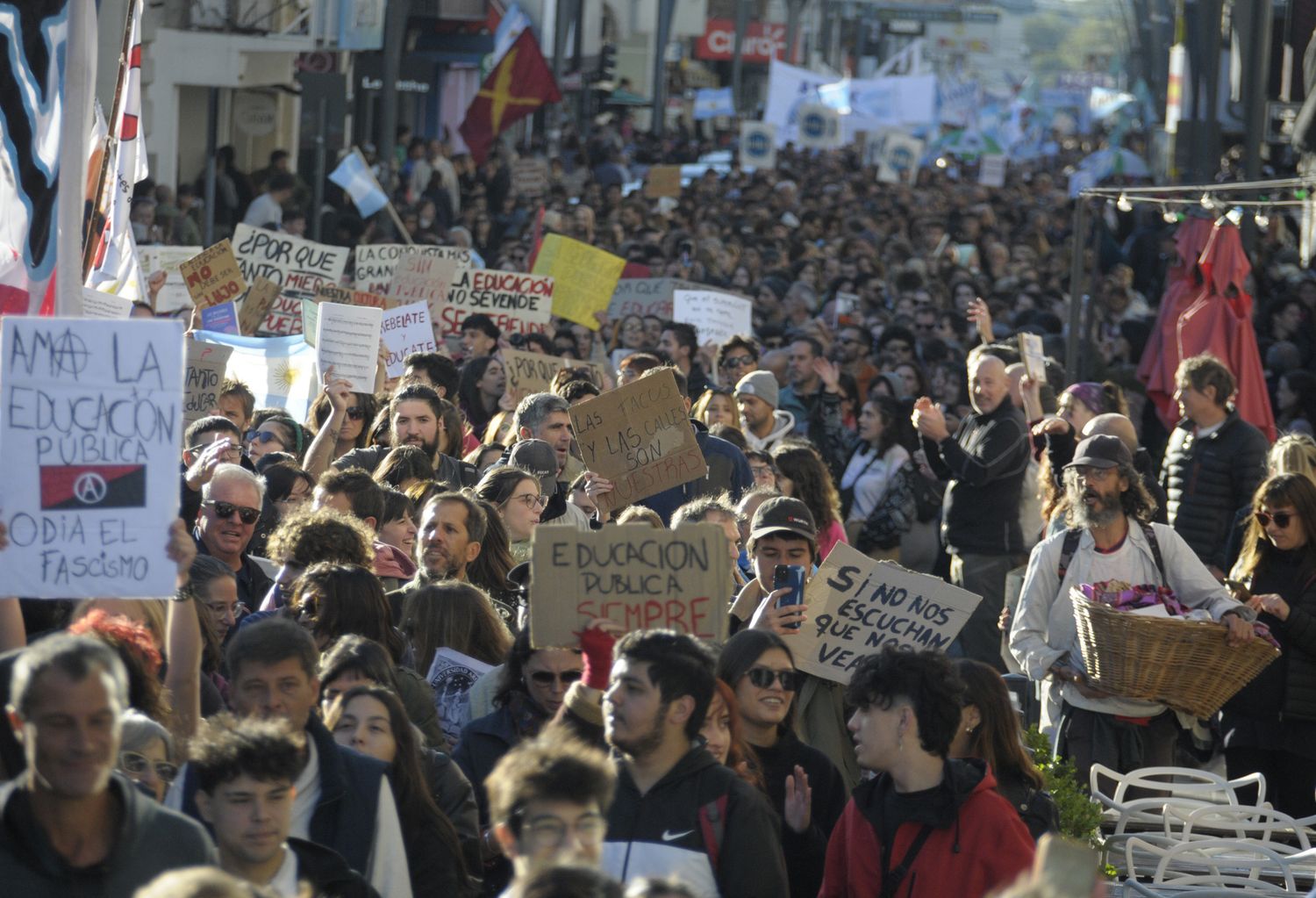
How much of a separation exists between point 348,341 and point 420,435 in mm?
1730

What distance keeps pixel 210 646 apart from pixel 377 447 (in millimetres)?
3383

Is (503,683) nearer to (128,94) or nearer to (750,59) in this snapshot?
(128,94)

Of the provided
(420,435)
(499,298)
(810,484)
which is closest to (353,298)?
(499,298)

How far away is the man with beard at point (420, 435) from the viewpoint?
28.4ft

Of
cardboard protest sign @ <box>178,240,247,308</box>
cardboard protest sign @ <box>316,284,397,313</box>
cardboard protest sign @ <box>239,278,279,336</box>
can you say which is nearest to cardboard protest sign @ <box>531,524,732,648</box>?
cardboard protest sign @ <box>316,284,397,313</box>

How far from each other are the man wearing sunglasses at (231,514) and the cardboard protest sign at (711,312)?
7718mm

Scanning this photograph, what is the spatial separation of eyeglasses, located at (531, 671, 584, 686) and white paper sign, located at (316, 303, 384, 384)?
5.03m

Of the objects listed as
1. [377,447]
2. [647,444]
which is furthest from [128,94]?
[647,444]

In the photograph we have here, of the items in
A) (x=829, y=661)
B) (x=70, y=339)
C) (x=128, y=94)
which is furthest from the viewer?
(x=128, y=94)

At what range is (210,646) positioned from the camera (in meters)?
5.55

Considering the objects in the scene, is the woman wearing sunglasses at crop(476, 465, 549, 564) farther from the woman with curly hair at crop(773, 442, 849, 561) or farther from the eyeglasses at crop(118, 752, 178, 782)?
the eyeglasses at crop(118, 752, 178, 782)

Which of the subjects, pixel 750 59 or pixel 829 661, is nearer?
pixel 829 661

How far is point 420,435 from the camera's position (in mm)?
8727

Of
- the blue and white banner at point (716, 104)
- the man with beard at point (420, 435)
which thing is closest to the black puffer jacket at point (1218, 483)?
the man with beard at point (420, 435)
